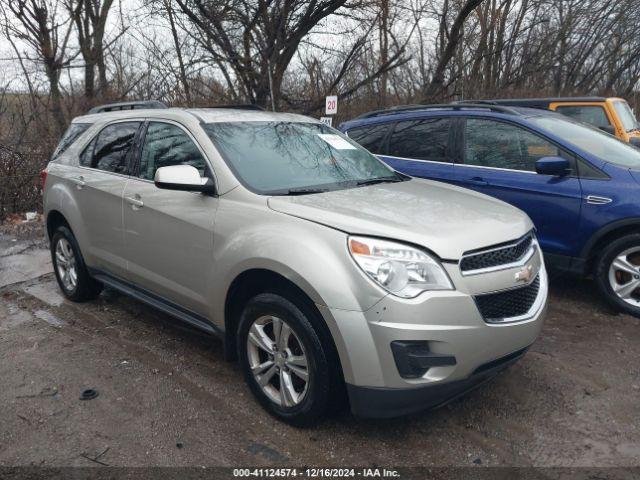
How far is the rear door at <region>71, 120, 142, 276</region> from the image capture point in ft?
13.6

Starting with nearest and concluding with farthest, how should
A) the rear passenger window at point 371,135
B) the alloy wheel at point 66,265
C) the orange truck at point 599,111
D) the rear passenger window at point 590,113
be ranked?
the alloy wheel at point 66,265 → the rear passenger window at point 371,135 → the orange truck at point 599,111 → the rear passenger window at point 590,113

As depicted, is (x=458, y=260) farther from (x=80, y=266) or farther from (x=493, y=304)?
(x=80, y=266)

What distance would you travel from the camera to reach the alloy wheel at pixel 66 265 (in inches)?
196

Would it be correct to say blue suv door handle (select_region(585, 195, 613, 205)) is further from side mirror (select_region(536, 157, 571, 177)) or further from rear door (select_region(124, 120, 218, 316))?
rear door (select_region(124, 120, 218, 316))

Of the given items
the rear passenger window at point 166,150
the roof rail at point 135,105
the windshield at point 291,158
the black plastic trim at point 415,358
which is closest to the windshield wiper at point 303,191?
the windshield at point 291,158

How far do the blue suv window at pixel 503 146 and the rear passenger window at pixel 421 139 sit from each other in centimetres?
27

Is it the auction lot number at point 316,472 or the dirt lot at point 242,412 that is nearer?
the auction lot number at point 316,472

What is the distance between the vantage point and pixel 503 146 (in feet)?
17.2

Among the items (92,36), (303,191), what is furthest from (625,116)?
(92,36)

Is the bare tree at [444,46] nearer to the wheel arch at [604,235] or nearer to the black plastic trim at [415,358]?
the wheel arch at [604,235]

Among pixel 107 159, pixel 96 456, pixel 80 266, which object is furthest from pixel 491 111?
pixel 96 456

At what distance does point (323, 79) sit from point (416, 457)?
1365 centimetres

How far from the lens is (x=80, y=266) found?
4824 millimetres

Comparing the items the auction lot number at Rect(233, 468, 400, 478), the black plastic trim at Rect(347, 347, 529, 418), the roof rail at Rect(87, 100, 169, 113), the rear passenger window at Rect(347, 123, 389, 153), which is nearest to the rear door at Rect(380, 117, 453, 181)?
the rear passenger window at Rect(347, 123, 389, 153)
